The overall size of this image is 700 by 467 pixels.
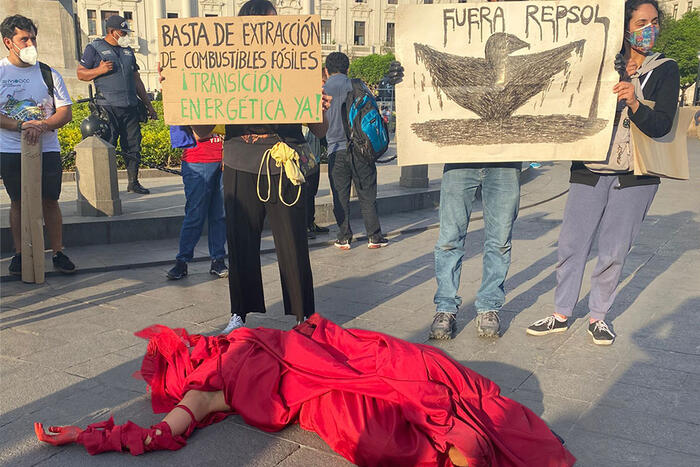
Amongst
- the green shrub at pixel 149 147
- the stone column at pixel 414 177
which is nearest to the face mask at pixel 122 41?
the green shrub at pixel 149 147

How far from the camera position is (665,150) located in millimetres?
4020

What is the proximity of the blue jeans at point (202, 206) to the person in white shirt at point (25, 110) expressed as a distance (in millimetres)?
1083

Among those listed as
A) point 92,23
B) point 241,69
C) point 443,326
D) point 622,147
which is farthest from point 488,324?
point 92,23

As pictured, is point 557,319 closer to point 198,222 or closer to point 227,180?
point 227,180

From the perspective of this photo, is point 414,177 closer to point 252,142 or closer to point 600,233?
point 600,233

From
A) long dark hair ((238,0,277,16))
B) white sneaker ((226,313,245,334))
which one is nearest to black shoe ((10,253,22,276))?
white sneaker ((226,313,245,334))

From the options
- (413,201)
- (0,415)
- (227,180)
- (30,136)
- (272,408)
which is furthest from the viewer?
(413,201)

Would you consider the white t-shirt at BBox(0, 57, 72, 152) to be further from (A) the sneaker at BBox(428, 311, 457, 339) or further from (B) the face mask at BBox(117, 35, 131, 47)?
(A) the sneaker at BBox(428, 311, 457, 339)

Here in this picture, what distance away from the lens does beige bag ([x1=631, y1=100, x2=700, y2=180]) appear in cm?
392

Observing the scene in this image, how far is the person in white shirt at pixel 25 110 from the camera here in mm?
5262

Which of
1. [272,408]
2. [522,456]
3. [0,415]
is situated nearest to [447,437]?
[522,456]

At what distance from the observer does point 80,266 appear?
606 centimetres

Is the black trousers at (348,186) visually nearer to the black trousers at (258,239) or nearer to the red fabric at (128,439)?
the black trousers at (258,239)

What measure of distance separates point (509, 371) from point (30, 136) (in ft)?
13.2
